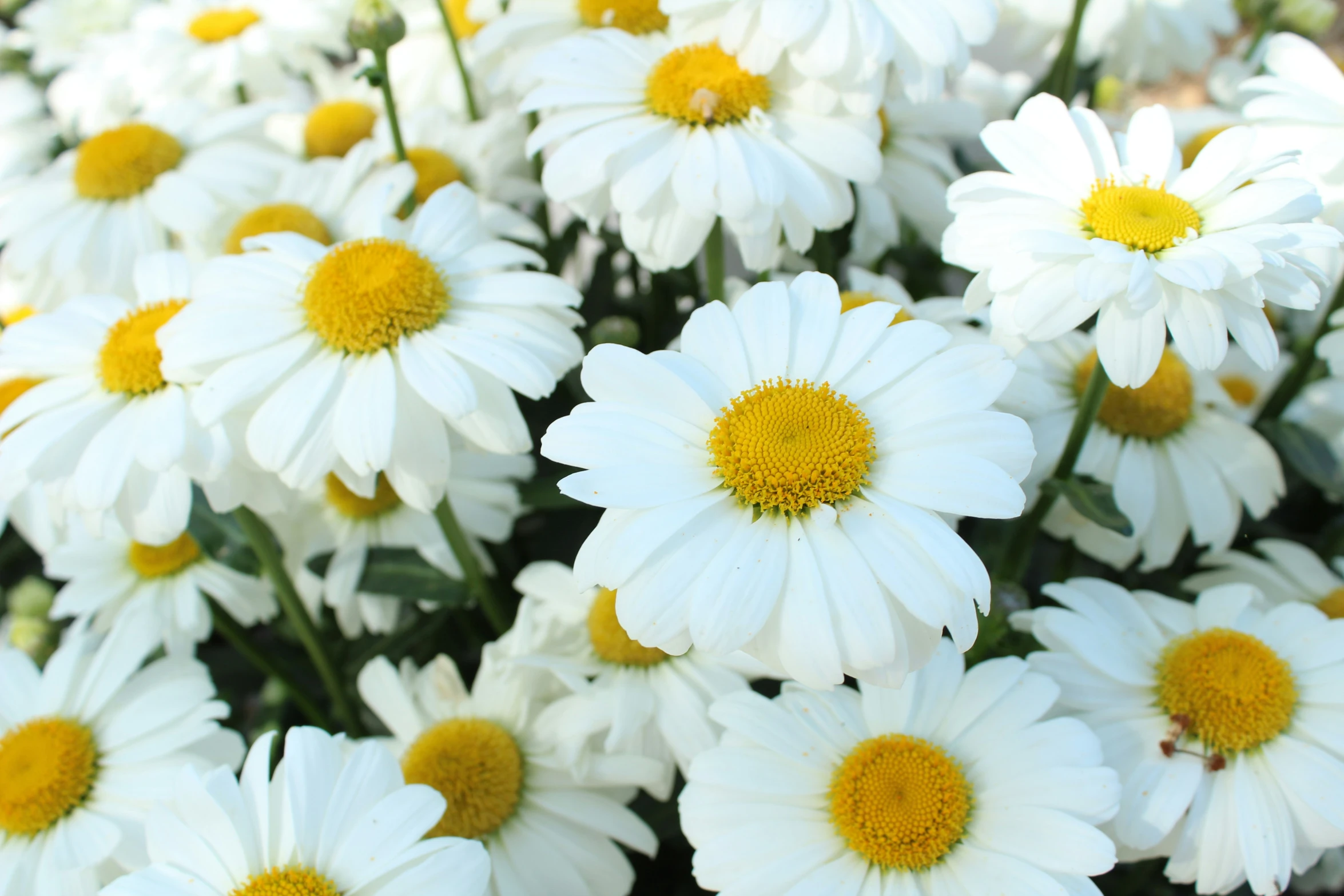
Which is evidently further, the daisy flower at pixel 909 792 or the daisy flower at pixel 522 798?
the daisy flower at pixel 522 798

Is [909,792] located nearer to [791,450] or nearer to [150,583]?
[791,450]

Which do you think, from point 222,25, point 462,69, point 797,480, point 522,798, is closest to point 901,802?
point 797,480

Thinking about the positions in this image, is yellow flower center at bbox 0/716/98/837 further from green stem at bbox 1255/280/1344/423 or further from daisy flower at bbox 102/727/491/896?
green stem at bbox 1255/280/1344/423

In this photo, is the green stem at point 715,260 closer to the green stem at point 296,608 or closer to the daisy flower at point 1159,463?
the daisy flower at point 1159,463

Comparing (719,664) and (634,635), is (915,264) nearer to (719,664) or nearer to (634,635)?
(719,664)

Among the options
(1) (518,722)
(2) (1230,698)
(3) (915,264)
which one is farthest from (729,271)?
(2) (1230,698)

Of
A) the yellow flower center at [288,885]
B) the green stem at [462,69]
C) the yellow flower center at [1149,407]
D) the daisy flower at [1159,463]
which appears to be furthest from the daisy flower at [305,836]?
the green stem at [462,69]
